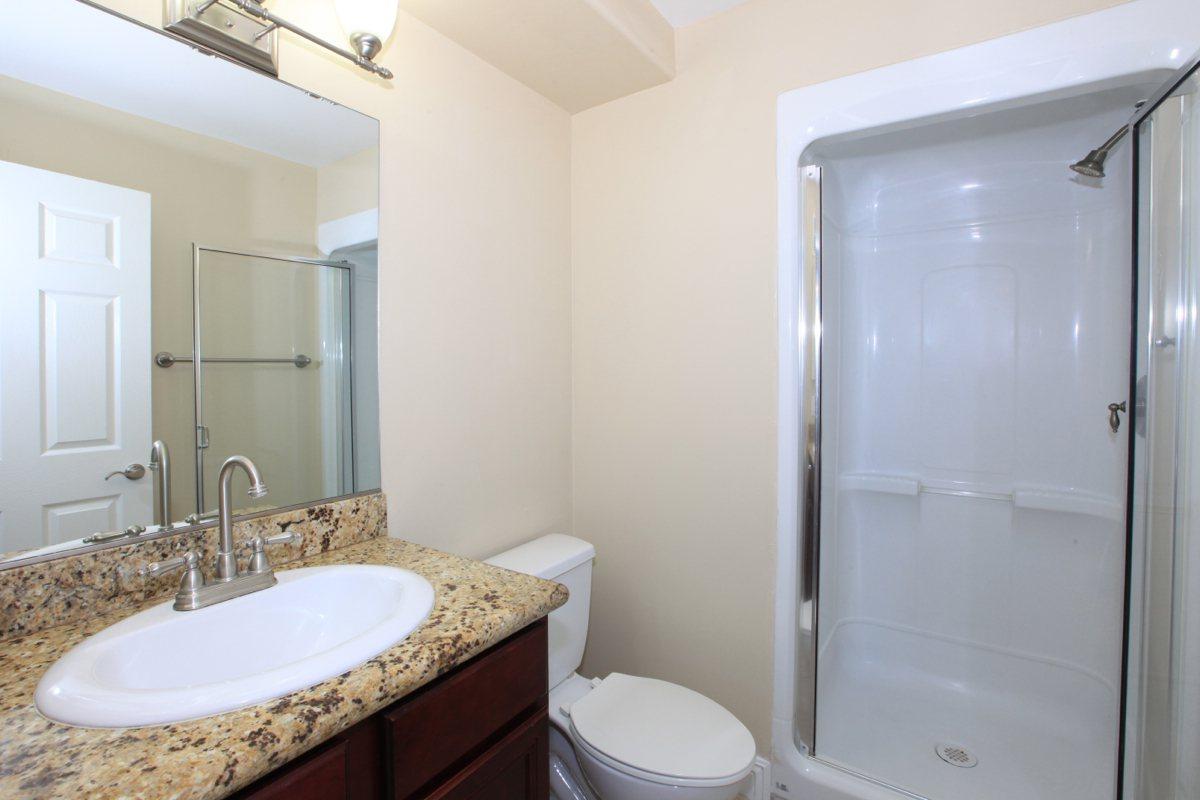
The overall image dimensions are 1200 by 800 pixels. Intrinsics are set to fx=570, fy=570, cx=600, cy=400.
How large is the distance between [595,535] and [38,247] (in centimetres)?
165

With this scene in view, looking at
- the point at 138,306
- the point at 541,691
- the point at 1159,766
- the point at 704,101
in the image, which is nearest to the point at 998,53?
the point at 704,101

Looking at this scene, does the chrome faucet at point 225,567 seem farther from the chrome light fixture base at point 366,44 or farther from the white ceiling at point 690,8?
the white ceiling at point 690,8

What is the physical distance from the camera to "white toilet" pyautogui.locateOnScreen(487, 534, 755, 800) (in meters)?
1.30

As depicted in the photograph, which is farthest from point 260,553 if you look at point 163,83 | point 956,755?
point 956,755

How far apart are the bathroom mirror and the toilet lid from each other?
86 centimetres

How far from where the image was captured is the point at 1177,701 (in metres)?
1.14

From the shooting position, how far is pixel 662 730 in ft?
4.73

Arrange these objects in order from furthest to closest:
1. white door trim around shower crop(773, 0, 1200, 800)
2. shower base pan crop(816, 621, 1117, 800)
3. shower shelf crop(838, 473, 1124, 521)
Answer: shower shelf crop(838, 473, 1124, 521), shower base pan crop(816, 621, 1117, 800), white door trim around shower crop(773, 0, 1200, 800)

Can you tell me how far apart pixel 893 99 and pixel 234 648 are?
1.90m

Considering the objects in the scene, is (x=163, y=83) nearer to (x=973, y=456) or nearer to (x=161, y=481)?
(x=161, y=481)

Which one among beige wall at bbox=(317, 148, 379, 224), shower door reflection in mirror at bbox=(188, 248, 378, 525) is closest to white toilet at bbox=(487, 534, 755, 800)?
shower door reflection in mirror at bbox=(188, 248, 378, 525)

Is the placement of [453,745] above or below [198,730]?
below

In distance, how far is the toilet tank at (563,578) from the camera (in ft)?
5.29

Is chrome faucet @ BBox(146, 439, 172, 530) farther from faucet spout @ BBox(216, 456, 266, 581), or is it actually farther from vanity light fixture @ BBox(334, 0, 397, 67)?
vanity light fixture @ BBox(334, 0, 397, 67)
